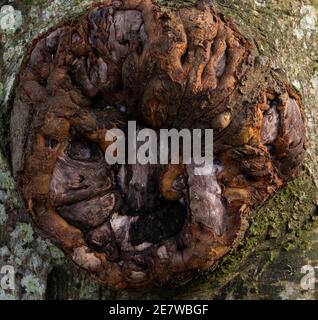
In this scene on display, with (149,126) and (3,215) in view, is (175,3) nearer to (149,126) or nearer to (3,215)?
(149,126)

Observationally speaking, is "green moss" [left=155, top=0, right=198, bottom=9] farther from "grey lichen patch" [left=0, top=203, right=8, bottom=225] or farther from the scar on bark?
"grey lichen patch" [left=0, top=203, right=8, bottom=225]

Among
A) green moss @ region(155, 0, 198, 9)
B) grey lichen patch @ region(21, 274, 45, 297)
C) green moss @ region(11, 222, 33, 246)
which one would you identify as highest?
green moss @ region(155, 0, 198, 9)

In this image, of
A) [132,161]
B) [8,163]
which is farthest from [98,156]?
[8,163]

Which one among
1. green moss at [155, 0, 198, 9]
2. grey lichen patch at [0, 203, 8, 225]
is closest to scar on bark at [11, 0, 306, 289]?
green moss at [155, 0, 198, 9]

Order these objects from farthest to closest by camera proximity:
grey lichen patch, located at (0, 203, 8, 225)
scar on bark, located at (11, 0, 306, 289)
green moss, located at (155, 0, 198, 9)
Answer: grey lichen patch, located at (0, 203, 8, 225)
green moss, located at (155, 0, 198, 9)
scar on bark, located at (11, 0, 306, 289)

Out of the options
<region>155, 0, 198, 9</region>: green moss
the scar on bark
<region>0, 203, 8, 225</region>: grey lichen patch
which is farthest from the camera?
<region>0, 203, 8, 225</region>: grey lichen patch

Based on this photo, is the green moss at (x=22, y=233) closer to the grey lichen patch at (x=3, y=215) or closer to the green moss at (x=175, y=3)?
the grey lichen patch at (x=3, y=215)

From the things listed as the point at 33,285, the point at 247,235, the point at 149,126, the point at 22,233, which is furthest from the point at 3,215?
the point at 247,235
